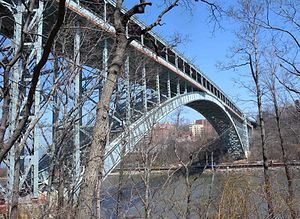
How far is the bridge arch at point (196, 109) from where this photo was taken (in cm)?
1029

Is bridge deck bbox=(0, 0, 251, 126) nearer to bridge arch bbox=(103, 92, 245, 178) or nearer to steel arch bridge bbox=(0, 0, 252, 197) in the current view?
steel arch bridge bbox=(0, 0, 252, 197)

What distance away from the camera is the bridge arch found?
33.8ft

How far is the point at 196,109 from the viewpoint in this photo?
35.8m

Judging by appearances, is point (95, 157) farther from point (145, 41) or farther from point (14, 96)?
point (145, 41)

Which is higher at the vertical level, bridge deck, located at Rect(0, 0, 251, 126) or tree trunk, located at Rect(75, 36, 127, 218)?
bridge deck, located at Rect(0, 0, 251, 126)

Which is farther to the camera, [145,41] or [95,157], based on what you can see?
[145,41]

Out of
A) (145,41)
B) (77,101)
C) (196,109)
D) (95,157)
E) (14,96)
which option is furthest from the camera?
(196,109)

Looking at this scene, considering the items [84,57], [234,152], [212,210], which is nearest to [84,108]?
[84,57]

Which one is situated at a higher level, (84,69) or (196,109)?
(196,109)

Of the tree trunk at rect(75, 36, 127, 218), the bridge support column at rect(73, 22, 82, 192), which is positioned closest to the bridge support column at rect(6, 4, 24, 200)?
the bridge support column at rect(73, 22, 82, 192)

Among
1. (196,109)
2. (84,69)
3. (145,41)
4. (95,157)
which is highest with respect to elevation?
(145,41)

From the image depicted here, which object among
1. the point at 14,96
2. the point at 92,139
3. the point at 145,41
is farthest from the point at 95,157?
the point at 145,41

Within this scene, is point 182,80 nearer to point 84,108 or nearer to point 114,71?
point 84,108

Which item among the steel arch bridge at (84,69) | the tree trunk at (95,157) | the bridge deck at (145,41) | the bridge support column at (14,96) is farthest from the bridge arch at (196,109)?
the tree trunk at (95,157)
